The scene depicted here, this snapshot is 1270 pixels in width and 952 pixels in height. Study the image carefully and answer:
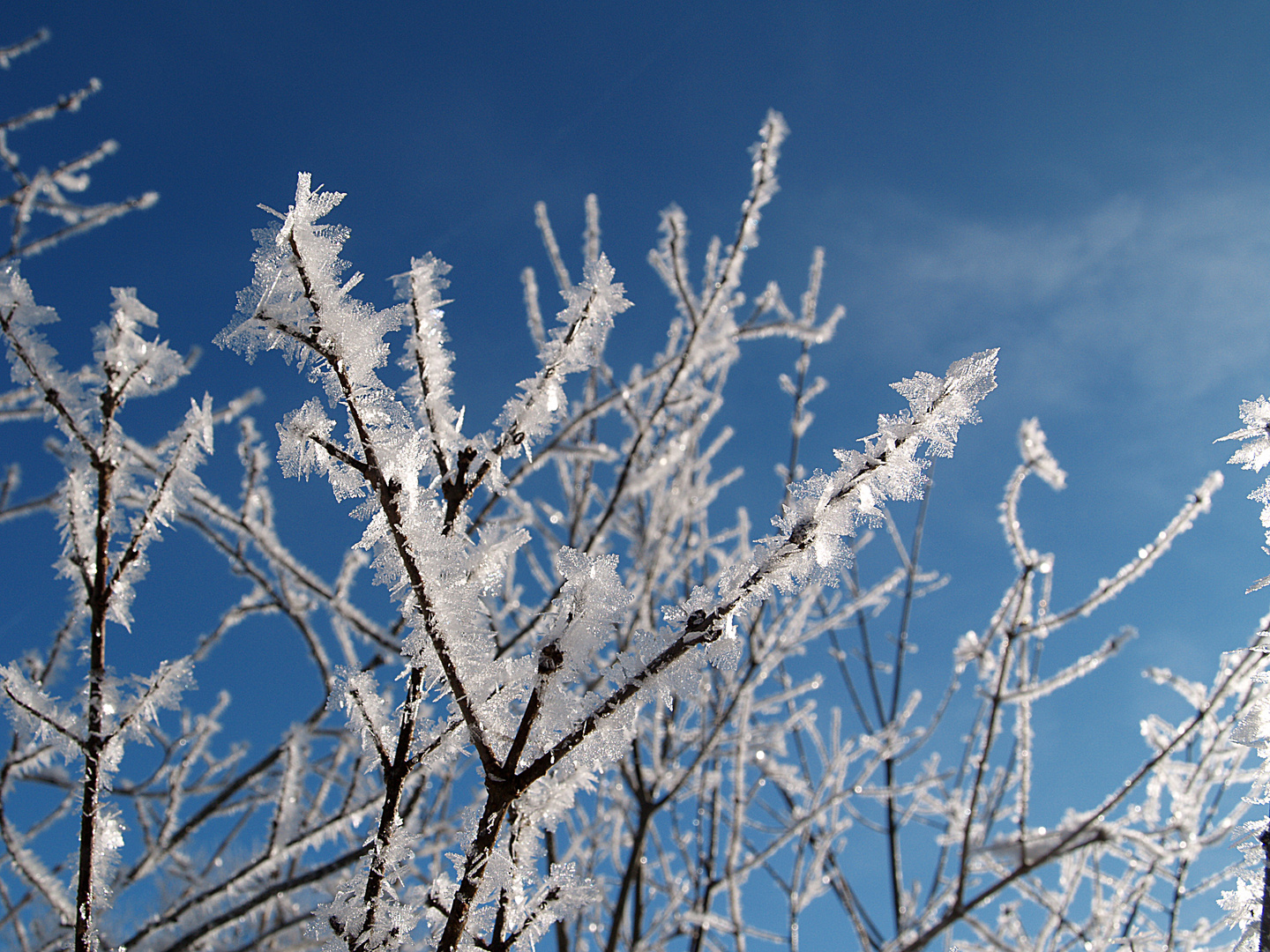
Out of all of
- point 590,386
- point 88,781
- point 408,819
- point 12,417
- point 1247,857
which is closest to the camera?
point 1247,857

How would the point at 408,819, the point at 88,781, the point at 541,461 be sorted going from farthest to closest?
the point at 541,461 → the point at 408,819 → the point at 88,781

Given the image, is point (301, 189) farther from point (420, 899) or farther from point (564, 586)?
point (420, 899)

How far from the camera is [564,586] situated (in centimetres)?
87

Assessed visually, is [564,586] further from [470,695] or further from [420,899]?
[420,899]

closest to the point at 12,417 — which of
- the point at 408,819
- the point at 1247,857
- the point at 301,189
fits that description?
the point at 408,819

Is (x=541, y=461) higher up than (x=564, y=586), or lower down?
higher up

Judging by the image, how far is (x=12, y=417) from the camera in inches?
109

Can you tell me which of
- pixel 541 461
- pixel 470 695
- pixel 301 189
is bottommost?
pixel 470 695

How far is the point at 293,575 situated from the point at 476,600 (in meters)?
1.20

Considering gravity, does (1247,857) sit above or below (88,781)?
below

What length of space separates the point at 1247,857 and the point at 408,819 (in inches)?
64.7

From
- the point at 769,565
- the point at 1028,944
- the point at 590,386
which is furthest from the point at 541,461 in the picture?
the point at 1028,944

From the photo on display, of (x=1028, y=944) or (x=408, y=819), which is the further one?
(x=1028, y=944)

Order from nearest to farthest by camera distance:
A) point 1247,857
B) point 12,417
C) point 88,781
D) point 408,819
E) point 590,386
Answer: point 1247,857, point 88,781, point 408,819, point 12,417, point 590,386
